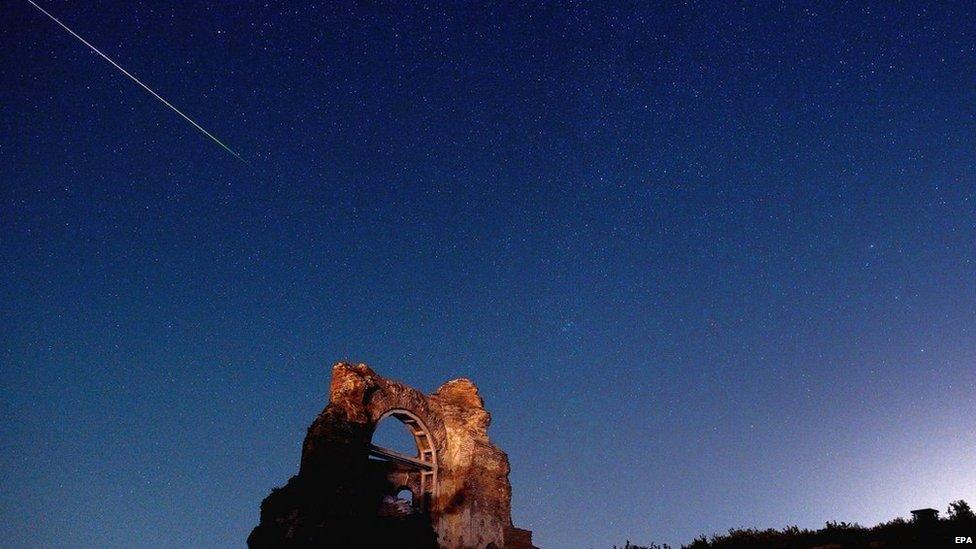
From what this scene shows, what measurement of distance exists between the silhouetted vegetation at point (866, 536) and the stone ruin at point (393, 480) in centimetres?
533

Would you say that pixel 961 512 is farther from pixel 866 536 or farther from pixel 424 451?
pixel 424 451

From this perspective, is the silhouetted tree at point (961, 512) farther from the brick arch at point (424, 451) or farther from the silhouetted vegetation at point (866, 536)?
the brick arch at point (424, 451)

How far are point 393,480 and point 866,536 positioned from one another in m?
13.3

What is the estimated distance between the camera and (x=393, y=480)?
2027 centimetres

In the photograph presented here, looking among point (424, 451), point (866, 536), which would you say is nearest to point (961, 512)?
point (866, 536)

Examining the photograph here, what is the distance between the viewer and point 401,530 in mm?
14172

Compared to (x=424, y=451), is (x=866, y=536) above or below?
below

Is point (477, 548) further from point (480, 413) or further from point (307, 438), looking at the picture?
point (307, 438)

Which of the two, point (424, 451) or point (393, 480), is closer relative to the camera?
point (424, 451)

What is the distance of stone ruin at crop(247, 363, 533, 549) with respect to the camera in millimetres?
13117

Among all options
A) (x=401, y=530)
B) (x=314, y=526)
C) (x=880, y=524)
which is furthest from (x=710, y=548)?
(x=314, y=526)

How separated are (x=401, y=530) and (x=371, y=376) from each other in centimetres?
431

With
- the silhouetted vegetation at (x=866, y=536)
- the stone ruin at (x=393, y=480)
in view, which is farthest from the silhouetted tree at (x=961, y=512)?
the stone ruin at (x=393, y=480)

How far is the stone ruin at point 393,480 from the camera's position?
13.1 m
